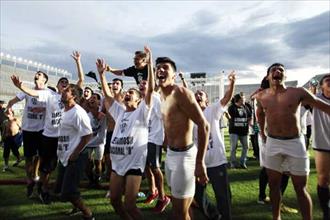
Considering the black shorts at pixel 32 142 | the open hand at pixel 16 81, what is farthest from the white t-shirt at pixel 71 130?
the black shorts at pixel 32 142

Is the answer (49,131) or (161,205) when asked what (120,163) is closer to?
(161,205)

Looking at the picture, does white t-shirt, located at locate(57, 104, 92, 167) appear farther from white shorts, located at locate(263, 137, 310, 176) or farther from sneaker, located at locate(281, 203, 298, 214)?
sneaker, located at locate(281, 203, 298, 214)

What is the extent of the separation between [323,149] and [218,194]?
1.88 metres

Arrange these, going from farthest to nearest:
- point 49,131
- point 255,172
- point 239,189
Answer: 1. point 255,172
2. point 239,189
3. point 49,131

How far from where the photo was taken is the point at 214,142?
5.12 metres

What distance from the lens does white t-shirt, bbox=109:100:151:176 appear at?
4.77 m

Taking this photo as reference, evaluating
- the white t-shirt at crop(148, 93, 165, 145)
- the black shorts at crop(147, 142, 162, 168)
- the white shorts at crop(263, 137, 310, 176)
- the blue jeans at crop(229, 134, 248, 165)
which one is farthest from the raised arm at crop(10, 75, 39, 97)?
the blue jeans at crop(229, 134, 248, 165)

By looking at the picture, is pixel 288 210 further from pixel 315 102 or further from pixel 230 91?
pixel 230 91

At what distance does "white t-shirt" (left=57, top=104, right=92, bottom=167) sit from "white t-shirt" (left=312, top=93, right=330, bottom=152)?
3.54 m

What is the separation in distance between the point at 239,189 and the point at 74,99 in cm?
407

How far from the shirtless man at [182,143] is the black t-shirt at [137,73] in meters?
2.56

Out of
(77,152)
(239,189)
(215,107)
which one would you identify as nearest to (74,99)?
(77,152)

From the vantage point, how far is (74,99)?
5.88 meters

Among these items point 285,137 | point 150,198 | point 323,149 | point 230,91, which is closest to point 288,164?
point 285,137
